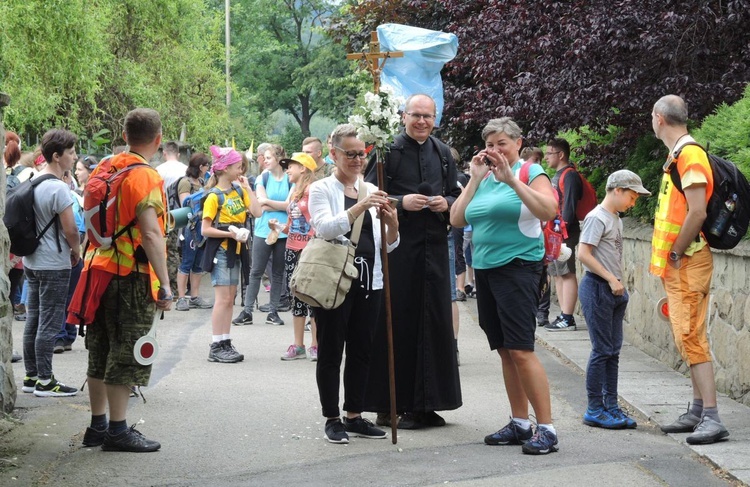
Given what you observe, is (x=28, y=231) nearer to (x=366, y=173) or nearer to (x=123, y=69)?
(x=366, y=173)

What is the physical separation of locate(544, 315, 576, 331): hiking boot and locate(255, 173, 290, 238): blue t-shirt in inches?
129

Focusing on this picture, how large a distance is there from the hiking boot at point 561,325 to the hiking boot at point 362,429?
19.1 feet

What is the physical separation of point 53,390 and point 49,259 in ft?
3.35

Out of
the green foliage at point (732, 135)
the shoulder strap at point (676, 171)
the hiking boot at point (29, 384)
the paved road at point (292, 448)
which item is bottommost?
the paved road at point (292, 448)

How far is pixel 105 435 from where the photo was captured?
6855mm

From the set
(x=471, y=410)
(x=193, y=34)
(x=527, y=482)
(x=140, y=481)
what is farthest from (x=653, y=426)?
(x=193, y=34)

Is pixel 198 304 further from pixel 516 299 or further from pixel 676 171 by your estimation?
pixel 676 171

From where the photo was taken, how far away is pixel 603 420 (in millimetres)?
7543

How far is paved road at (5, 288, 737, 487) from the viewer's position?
20.2 feet

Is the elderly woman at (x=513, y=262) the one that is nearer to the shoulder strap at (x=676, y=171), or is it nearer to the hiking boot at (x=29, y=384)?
the shoulder strap at (x=676, y=171)

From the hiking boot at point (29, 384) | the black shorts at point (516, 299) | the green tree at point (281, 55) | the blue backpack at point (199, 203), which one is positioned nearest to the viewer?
the black shorts at point (516, 299)

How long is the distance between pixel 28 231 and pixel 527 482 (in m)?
4.65

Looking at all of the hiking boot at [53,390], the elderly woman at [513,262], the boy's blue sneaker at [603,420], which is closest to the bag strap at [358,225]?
the elderly woman at [513,262]

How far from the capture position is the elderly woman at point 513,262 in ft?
22.1
